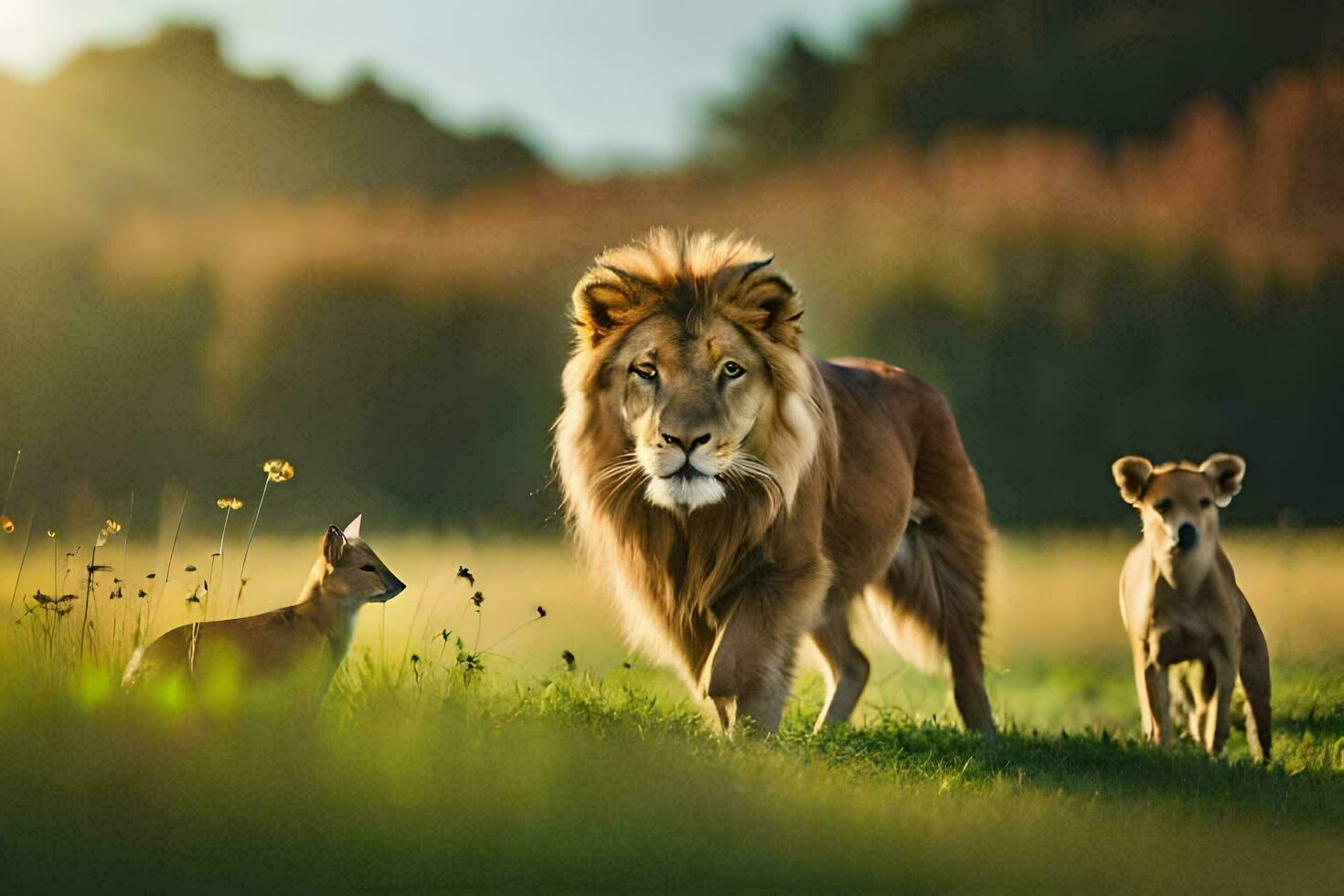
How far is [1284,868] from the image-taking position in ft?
18.5

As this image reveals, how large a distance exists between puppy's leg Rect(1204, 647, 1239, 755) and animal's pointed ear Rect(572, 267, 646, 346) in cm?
361

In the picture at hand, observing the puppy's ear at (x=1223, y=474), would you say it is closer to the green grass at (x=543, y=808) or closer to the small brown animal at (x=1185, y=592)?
the small brown animal at (x=1185, y=592)

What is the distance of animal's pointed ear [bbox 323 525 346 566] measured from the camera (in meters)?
6.27

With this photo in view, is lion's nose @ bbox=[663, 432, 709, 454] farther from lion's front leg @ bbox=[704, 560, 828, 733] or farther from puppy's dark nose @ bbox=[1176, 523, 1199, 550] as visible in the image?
puppy's dark nose @ bbox=[1176, 523, 1199, 550]

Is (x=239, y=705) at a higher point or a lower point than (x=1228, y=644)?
lower

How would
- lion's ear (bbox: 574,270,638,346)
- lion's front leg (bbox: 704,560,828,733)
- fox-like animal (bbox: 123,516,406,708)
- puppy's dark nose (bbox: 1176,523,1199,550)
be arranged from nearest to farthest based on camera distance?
fox-like animal (bbox: 123,516,406,708)
lion's front leg (bbox: 704,560,828,733)
lion's ear (bbox: 574,270,638,346)
puppy's dark nose (bbox: 1176,523,1199,550)

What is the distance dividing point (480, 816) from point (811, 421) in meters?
2.44

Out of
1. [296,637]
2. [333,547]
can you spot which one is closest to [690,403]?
[333,547]

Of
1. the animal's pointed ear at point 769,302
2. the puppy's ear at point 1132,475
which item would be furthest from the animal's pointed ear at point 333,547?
the puppy's ear at point 1132,475

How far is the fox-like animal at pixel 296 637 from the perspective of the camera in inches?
225

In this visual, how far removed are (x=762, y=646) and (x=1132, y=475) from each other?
2582 mm

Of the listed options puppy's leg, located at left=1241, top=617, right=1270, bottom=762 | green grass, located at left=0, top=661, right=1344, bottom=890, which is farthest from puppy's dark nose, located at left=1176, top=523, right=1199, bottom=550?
green grass, located at left=0, top=661, right=1344, bottom=890

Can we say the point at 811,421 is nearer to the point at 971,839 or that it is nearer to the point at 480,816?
the point at 971,839

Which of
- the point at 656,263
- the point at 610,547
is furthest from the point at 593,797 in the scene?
the point at 656,263
